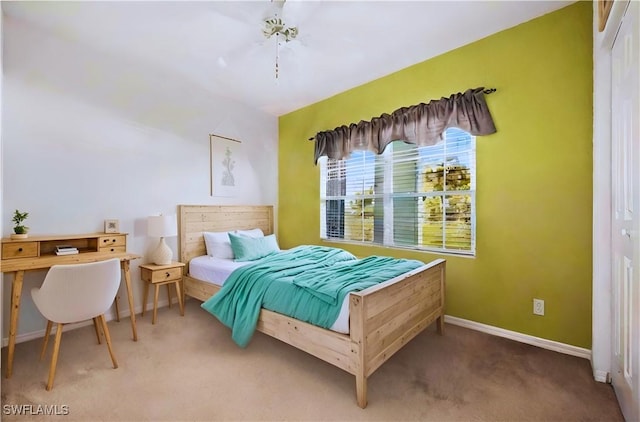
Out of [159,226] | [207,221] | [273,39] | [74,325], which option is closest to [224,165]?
[207,221]

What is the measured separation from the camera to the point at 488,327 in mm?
2648

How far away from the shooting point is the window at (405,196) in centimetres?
285

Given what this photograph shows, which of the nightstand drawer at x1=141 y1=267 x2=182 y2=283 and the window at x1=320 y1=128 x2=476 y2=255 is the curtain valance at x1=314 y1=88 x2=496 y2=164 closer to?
the window at x1=320 y1=128 x2=476 y2=255

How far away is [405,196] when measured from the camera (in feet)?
10.7

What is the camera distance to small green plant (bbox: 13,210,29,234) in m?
2.28

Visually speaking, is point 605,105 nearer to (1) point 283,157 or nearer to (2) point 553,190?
(2) point 553,190

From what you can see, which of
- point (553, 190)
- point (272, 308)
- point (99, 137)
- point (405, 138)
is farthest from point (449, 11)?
point (99, 137)

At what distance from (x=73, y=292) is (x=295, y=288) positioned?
1.42m

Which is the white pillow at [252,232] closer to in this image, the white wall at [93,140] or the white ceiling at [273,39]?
the white wall at [93,140]

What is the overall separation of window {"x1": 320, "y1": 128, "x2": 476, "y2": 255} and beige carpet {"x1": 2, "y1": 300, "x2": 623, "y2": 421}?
1052 millimetres

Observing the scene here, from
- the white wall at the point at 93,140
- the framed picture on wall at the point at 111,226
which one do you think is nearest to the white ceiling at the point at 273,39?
the white wall at the point at 93,140

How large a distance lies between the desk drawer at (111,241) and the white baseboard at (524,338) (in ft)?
10.7

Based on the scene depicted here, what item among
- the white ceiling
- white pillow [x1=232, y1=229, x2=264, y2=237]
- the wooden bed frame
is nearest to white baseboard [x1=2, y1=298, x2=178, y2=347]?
the wooden bed frame

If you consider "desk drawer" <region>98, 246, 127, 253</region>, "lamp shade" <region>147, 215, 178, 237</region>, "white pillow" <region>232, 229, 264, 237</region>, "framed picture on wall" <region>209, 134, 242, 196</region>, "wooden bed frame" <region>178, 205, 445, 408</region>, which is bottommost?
"wooden bed frame" <region>178, 205, 445, 408</region>
